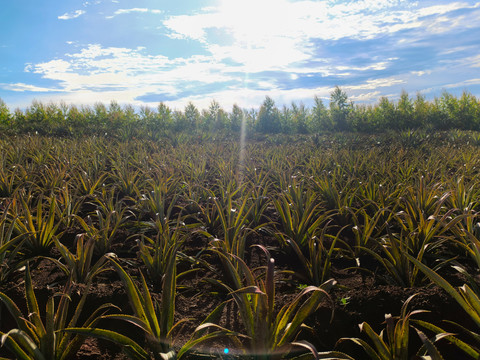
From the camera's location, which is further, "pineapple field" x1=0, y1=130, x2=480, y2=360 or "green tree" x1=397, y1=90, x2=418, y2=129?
"green tree" x1=397, y1=90, x2=418, y2=129

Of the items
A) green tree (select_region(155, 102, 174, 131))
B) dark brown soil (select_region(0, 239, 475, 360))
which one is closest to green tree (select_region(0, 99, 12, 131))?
green tree (select_region(155, 102, 174, 131))

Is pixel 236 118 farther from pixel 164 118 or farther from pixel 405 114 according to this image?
pixel 405 114

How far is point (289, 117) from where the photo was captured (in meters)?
16.5

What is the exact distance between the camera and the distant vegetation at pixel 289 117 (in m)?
14.0

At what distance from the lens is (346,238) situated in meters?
2.62

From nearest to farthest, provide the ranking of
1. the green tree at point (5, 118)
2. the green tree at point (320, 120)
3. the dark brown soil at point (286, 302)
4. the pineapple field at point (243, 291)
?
1. the pineapple field at point (243, 291)
2. the dark brown soil at point (286, 302)
3. the green tree at point (5, 118)
4. the green tree at point (320, 120)

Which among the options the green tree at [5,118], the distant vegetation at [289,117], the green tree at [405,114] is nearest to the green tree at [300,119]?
the distant vegetation at [289,117]

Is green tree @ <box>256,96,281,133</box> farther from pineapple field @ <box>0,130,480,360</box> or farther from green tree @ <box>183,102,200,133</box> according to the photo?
pineapple field @ <box>0,130,480,360</box>

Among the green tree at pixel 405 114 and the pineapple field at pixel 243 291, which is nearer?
the pineapple field at pixel 243 291

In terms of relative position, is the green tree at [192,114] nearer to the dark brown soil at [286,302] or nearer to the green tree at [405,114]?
the green tree at [405,114]

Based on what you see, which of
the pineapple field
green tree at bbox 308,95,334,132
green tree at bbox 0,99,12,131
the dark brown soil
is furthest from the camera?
green tree at bbox 308,95,334,132

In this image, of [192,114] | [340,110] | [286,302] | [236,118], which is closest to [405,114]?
[340,110]

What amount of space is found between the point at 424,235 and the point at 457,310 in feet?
2.03

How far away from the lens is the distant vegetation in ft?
46.0
